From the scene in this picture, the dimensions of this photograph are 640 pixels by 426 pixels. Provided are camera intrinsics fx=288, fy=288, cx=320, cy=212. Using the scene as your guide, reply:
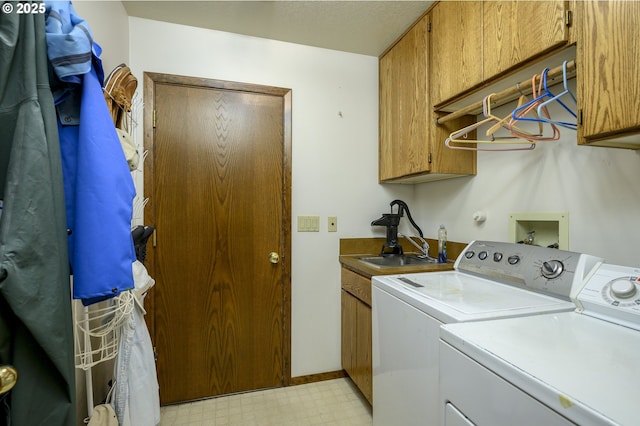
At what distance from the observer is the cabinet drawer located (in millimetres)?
1699

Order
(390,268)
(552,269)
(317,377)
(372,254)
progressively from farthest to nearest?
1. (372,254)
2. (317,377)
3. (390,268)
4. (552,269)

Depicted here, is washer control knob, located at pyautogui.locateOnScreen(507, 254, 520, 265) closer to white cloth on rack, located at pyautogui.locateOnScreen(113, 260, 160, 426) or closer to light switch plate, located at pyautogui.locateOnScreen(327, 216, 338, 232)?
light switch plate, located at pyautogui.locateOnScreen(327, 216, 338, 232)

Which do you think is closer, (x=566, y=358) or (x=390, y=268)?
(x=566, y=358)

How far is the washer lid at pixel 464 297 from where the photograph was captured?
97cm

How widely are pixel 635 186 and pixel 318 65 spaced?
6.20 ft

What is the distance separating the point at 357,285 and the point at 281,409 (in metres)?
0.91

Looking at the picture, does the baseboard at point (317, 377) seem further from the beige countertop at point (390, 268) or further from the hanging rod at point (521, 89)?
the hanging rod at point (521, 89)

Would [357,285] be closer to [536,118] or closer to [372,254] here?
[372,254]

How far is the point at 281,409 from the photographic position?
1.81m

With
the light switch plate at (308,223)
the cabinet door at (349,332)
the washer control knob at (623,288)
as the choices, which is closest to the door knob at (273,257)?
the light switch plate at (308,223)

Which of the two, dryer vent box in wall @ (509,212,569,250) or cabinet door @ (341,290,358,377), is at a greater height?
dryer vent box in wall @ (509,212,569,250)

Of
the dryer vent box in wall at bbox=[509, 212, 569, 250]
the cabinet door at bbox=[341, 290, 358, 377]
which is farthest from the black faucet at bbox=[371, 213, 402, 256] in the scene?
the dryer vent box in wall at bbox=[509, 212, 569, 250]

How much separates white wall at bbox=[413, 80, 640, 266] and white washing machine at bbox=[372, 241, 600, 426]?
167mm

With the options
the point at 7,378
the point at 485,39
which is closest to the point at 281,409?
the point at 7,378
